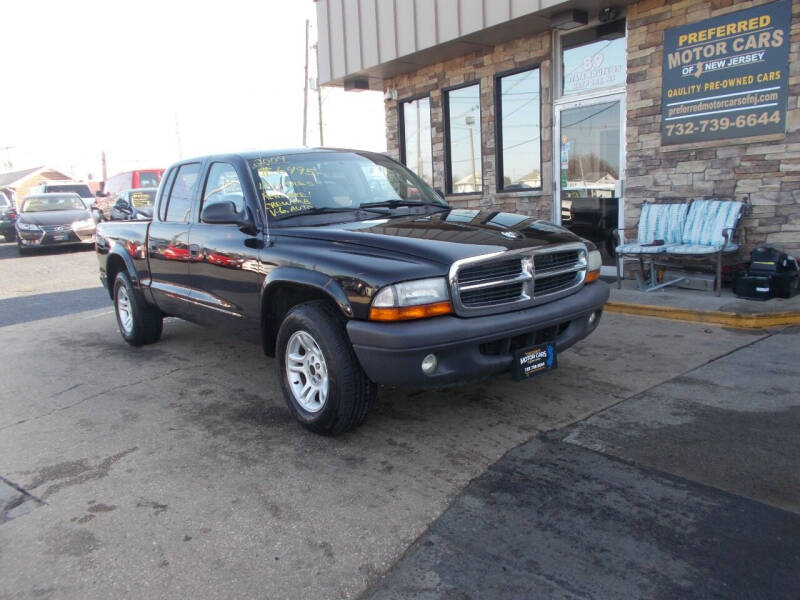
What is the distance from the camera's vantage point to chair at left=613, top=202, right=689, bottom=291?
732 centimetres

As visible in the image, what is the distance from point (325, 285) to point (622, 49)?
6420mm

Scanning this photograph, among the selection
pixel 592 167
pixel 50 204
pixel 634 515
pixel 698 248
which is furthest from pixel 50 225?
pixel 634 515

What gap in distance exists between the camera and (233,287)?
4527mm

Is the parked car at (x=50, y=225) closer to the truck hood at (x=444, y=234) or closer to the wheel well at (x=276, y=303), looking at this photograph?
the wheel well at (x=276, y=303)

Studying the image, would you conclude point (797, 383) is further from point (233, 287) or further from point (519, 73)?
point (519, 73)

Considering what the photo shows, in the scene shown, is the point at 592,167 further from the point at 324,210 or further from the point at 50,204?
the point at 50,204

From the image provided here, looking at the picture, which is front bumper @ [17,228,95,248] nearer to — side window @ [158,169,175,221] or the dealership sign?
side window @ [158,169,175,221]

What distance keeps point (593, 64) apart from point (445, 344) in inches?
261

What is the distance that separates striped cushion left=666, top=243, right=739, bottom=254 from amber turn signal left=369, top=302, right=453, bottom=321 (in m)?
4.49

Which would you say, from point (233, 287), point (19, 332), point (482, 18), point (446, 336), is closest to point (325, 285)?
point (446, 336)

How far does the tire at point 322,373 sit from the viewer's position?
3568 millimetres

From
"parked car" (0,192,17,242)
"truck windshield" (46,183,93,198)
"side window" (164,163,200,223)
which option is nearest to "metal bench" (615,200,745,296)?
"side window" (164,163,200,223)

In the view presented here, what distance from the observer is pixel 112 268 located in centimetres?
673

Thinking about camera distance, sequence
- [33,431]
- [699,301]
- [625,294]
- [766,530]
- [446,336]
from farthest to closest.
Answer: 1. [625,294]
2. [699,301]
3. [33,431]
4. [446,336]
5. [766,530]
